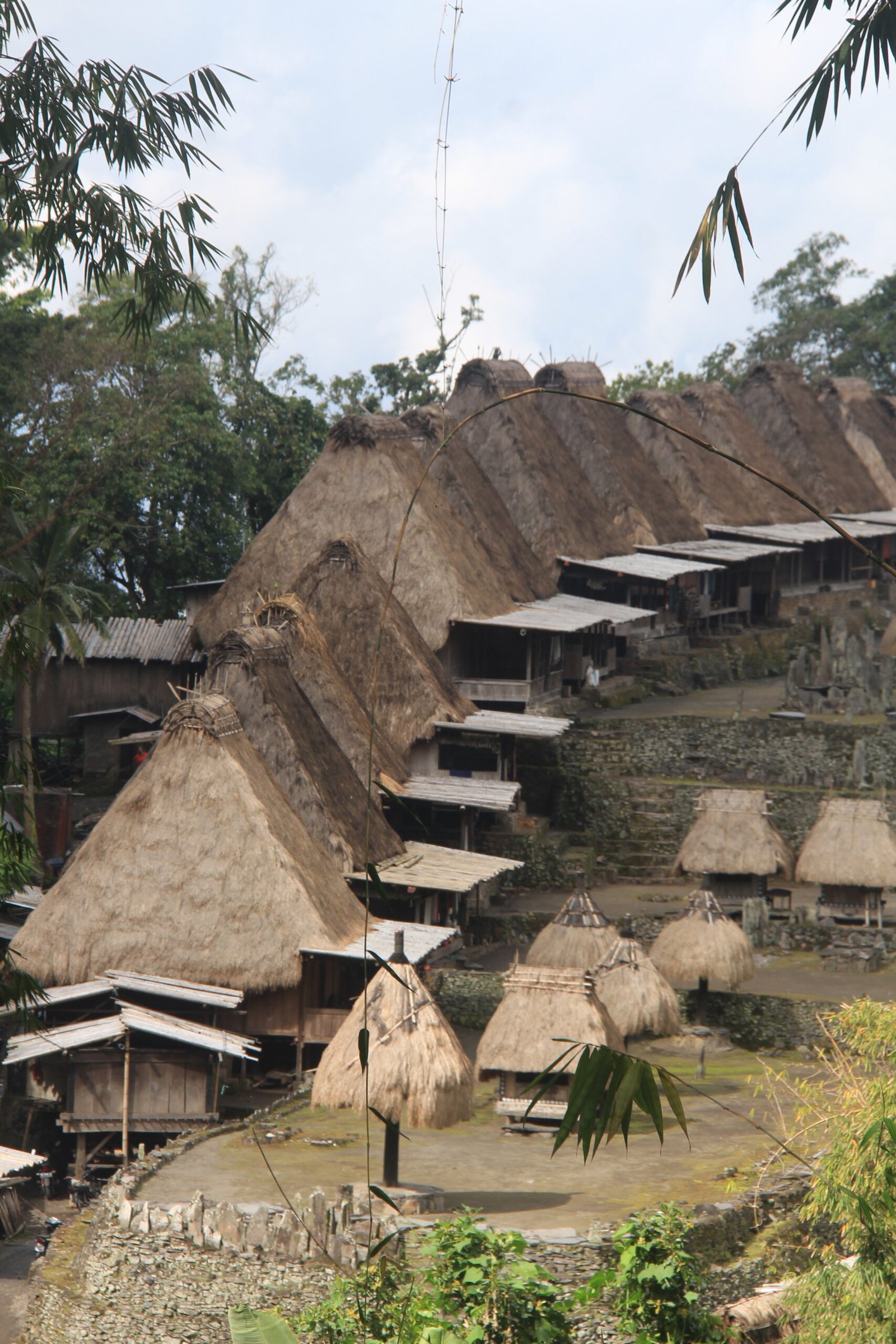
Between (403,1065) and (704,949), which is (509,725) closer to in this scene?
(704,949)

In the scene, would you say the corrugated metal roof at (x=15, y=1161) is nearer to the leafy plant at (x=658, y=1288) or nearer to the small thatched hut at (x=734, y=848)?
the leafy plant at (x=658, y=1288)

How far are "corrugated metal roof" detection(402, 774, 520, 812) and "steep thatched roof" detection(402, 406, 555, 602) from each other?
601 centimetres

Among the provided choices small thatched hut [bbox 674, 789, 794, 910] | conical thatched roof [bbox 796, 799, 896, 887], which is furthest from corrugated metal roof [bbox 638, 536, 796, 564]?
conical thatched roof [bbox 796, 799, 896, 887]

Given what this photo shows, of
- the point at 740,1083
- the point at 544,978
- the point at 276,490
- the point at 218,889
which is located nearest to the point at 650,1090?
the point at 544,978

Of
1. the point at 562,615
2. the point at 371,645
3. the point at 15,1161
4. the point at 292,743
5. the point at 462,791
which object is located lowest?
the point at 15,1161

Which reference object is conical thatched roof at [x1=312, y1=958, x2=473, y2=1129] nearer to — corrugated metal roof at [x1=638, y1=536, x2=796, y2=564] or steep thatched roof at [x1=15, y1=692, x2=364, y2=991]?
steep thatched roof at [x1=15, y1=692, x2=364, y2=991]

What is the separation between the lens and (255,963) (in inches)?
649

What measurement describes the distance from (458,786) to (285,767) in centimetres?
436

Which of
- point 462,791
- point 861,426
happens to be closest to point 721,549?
point 861,426

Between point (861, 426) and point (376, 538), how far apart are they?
75.5ft

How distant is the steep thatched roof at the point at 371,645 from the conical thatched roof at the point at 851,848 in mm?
5580

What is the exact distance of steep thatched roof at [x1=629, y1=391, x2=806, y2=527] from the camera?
37.7m

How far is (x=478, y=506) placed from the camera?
95.1 feet

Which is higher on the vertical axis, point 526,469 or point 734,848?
point 526,469
